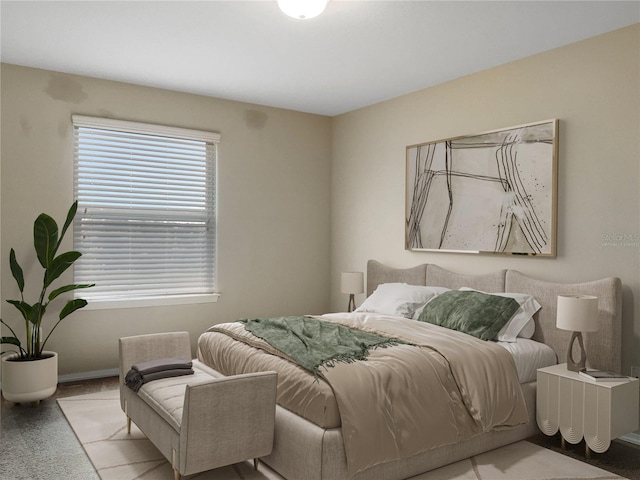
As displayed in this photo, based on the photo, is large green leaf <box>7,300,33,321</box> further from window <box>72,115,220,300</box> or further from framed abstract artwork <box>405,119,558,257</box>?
framed abstract artwork <box>405,119,558,257</box>

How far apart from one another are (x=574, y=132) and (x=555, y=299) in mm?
1212

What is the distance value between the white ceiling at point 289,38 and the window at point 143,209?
0.55 m

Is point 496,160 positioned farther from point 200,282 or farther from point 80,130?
point 80,130

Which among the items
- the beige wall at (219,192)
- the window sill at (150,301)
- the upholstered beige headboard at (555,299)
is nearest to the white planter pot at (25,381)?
the beige wall at (219,192)

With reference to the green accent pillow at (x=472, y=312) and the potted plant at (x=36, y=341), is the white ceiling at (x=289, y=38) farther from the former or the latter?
the green accent pillow at (x=472, y=312)

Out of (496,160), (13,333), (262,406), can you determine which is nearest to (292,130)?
(496,160)

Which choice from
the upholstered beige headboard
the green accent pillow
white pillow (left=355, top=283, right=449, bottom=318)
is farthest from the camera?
white pillow (left=355, top=283, right=449, bottom=318)

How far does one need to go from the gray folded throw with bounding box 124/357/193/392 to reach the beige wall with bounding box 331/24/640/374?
2.53 m

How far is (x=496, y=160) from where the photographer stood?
4348mm

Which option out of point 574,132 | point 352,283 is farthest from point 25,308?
point 574,132

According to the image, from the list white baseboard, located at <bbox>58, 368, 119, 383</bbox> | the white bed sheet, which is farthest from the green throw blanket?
white baseboard, located at <bbox>58, 368, 119, 383</bbox>

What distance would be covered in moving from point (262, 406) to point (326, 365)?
396mm

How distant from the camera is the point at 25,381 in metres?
3.88

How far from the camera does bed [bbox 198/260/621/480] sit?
A: 8.60 feet
